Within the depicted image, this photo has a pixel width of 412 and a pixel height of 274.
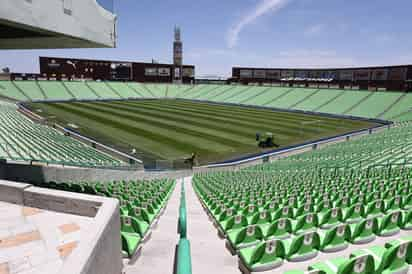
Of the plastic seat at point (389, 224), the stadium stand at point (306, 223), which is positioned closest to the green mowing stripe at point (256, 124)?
the stadium stand at point (306, 223)

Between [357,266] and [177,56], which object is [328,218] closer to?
[357,266]

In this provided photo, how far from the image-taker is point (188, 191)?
50.6 ft

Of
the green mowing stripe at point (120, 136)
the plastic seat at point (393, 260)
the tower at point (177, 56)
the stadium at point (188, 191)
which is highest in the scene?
the tower at point (177, 56)

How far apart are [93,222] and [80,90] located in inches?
3303

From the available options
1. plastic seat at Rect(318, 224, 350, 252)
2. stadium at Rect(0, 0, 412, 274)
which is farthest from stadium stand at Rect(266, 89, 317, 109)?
plastic seat at Rect(318, 224, 350, 252)

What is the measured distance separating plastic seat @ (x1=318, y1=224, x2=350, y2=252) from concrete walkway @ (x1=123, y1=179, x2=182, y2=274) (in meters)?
2.56

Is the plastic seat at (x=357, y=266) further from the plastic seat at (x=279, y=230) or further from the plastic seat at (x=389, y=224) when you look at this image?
the plastic seat at (x=389, y=224)

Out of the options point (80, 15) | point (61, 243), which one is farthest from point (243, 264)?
point (80, 15)

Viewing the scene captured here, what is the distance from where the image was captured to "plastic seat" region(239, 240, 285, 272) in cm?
442

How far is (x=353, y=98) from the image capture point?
5872 centimetres

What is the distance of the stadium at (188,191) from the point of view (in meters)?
4.50

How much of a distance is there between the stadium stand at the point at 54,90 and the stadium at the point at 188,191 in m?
28.2

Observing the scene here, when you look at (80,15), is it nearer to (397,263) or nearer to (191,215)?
(191,215)

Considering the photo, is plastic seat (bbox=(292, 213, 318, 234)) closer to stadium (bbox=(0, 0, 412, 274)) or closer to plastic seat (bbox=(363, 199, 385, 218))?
stadium (bbox=(0, 0, 412, 274))
